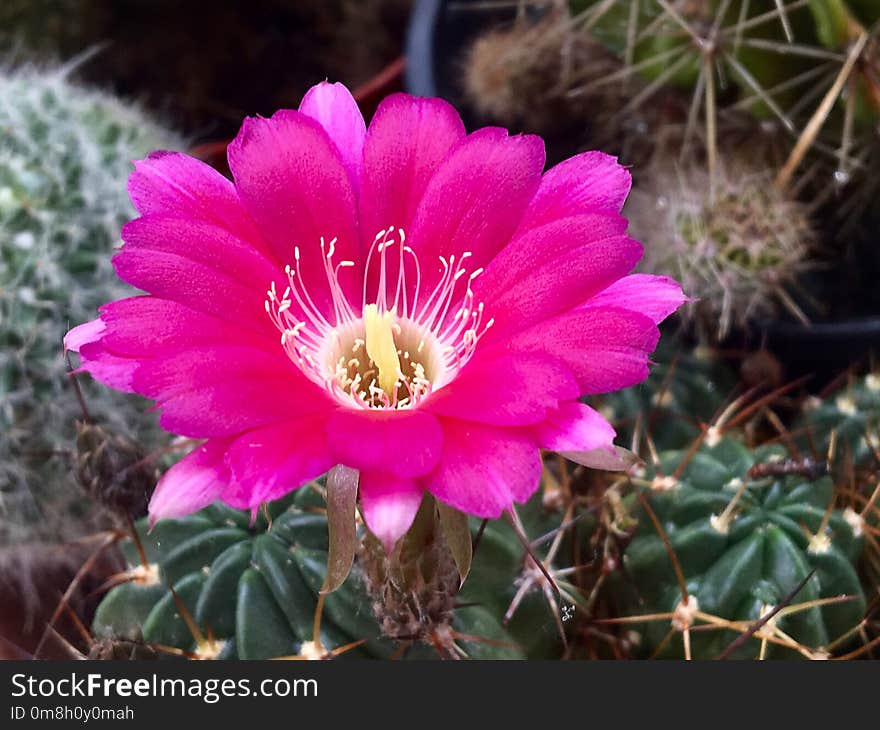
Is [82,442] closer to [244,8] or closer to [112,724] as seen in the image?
[112,724]

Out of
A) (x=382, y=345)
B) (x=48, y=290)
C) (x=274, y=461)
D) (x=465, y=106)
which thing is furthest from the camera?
(x=465, y=106)

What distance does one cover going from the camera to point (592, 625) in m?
0.67

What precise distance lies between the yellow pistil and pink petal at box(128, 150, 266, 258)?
0.07 m

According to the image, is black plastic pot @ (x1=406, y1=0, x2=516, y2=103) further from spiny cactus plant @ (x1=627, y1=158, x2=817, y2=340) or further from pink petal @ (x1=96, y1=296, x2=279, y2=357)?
pink petal @ (x1=96, y1=296, x2=279, y2=357)

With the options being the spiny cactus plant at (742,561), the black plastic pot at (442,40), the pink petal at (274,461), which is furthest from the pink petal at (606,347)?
the black plastic pot at (442,40)

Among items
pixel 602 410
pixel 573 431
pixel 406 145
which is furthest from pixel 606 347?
pixel 602 410

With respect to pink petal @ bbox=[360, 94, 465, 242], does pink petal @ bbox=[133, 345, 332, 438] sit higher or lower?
lower

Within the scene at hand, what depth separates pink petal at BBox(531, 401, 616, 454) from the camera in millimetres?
423

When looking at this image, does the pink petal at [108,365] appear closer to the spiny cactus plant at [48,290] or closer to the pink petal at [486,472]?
the pink petal at [486,472]

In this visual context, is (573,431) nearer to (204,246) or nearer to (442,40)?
Result: (204,246)

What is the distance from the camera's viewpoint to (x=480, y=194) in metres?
0.49

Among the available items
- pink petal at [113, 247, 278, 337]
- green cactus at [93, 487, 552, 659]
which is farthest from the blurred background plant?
pink petal at [113, 247, 278, 337]

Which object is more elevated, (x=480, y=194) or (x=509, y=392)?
(x=480, y=194)

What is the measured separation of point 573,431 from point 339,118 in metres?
0.21
